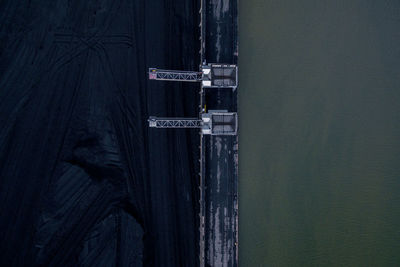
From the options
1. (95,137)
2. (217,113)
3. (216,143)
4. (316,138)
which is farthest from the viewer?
(316,138)

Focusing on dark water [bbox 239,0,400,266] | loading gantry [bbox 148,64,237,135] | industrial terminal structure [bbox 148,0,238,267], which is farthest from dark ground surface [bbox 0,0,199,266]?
dark water [bbox 239,0,400,266]

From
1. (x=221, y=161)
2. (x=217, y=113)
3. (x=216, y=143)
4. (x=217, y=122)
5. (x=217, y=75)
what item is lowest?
(x=221, y=161)

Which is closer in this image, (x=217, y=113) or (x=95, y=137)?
(x=217, y=113)

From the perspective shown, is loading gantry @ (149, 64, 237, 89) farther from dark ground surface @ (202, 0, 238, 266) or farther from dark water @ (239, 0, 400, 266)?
dark water @ (239, 0, 400, 266)

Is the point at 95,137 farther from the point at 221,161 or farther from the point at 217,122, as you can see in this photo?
the point at 221,161

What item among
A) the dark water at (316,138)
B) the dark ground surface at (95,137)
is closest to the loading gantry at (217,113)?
the dark ground surface at (95,137)

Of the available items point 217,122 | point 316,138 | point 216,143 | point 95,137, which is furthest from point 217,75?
point 95,137

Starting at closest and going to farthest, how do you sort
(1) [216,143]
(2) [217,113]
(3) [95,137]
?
(2) [217,113], (3) [95,137], (1) [216,143]
